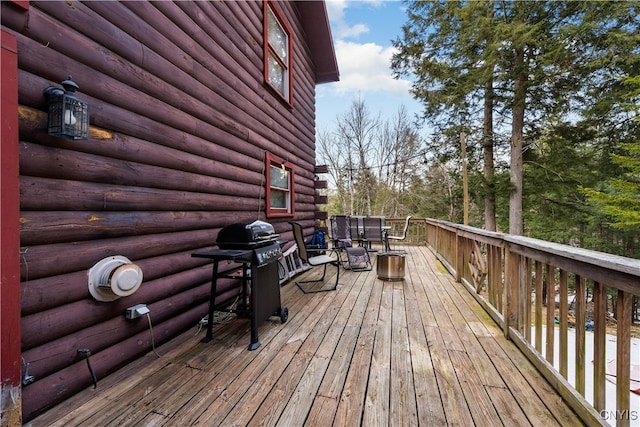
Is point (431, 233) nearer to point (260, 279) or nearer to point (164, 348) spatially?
point (260, 279)

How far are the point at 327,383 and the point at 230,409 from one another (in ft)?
1.96

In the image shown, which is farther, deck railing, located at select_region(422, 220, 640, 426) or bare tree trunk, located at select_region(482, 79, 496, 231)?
bare tree trunk, located at select_region(482, 79, 496, 231)

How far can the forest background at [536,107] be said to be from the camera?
7493mm

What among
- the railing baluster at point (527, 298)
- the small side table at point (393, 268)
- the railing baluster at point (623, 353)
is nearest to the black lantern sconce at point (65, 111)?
the railing baluster at point (623, 353)

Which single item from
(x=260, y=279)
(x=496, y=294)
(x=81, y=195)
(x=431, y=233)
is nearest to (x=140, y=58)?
(x=81, y=195)

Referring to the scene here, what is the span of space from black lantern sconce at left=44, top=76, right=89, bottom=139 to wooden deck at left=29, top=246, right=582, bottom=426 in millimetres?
1520

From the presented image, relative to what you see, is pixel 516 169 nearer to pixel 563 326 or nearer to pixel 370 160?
pixel 370 160

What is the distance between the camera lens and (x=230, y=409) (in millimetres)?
1526

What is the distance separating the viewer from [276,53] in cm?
471

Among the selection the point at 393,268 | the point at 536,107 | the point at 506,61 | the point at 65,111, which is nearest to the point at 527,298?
the point at 393,268

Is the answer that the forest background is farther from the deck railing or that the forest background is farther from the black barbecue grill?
the black barbecue grill

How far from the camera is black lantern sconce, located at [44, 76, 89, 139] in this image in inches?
58.0

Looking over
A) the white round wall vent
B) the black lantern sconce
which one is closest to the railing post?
the white round wall vent

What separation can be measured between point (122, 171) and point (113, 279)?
2.46 ft
